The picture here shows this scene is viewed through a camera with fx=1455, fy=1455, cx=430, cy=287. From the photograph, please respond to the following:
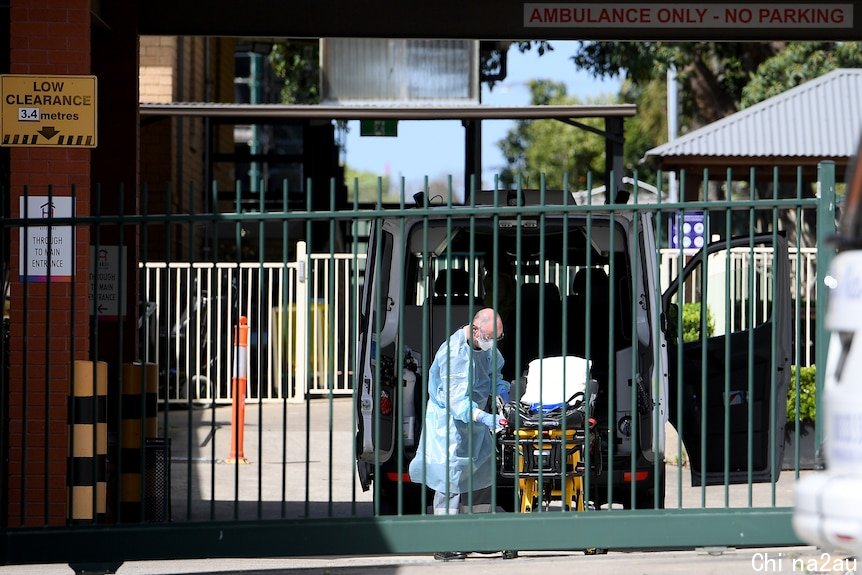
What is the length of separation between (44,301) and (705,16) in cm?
526

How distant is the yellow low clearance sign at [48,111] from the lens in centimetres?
820

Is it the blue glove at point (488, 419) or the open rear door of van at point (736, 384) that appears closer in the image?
the open rear door of van at point (736, 384)

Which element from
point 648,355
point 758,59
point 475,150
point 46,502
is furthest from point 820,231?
point 758,59

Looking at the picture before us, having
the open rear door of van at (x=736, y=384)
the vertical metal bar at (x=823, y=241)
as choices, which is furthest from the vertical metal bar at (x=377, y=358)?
the vertical metal bar at (x=823, y=241)

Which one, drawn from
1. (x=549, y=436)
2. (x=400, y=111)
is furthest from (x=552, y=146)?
(x=549, y=436)

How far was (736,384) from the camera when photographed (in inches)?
318

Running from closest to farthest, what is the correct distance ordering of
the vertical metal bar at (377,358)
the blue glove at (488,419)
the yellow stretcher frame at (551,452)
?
the vertical metal bar at (377,358)
the yellow stretcher frame at (551,452)
the blue glove at (488,419)

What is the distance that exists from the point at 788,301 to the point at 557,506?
2.35 meters

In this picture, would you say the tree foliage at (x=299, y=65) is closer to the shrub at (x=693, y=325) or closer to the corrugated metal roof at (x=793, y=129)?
the corrugated metal roof at (x=793, y=129)

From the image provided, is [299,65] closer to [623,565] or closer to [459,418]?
[459,418]

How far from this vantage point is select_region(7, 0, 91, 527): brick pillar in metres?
8.03

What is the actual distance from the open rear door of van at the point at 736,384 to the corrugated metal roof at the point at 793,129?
8.65 m

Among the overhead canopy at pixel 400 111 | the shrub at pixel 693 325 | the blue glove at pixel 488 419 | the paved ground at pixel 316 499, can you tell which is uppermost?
the overhead canopy at pixel 400 111

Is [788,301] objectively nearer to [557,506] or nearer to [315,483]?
[557,506]
